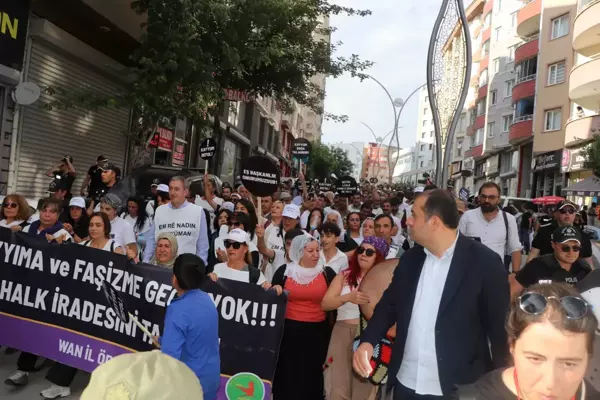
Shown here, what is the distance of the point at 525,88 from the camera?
130ft

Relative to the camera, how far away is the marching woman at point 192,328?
3.79 meters

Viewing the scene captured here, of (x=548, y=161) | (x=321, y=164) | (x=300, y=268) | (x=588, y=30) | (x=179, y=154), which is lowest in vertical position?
(x=300, y=268)

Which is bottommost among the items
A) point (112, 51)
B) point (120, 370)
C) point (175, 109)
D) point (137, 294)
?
point (137, 294)

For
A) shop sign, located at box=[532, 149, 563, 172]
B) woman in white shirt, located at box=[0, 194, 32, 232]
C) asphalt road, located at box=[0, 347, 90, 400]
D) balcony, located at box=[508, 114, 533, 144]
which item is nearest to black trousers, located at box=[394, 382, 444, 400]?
asphalt road, located at box=[0, 347, 90, 400]

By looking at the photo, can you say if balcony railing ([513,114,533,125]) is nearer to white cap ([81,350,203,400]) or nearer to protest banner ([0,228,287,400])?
protest banner ([0,228,287,400])

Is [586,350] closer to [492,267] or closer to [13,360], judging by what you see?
[492,267]

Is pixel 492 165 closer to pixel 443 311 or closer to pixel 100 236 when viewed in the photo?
pixel 100 236

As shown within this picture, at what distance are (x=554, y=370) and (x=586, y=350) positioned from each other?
0.14m

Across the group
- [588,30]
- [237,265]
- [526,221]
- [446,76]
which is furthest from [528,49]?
[237,265]

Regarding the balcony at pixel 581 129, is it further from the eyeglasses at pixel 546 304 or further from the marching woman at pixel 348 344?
the eyeglasses at pixel 546 304

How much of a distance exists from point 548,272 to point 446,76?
439 centimetres

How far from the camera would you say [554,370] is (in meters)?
1.92

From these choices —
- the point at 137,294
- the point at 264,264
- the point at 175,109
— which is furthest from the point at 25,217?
the point at 175,109

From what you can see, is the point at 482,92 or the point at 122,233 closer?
the point at 122,233
